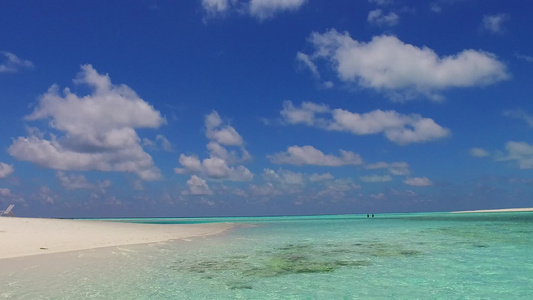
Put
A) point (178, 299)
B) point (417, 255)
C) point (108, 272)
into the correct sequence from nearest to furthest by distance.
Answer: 1. point (178, 299)
2. point (108, 272)
3. point (417, 255)

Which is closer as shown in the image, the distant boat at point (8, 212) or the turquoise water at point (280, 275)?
the turquoise water at point (280, 275)

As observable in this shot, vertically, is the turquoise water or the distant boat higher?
the distant boat

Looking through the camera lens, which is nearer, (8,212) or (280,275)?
(280,275)

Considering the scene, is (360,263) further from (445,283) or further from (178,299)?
(178,299)

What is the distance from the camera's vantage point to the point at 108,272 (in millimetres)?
15203

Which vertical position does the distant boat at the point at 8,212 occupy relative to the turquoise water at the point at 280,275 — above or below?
above

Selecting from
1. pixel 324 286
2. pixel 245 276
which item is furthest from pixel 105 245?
pixel 324 286

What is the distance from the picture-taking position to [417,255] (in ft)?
62.8

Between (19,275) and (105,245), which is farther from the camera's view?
(105,245)

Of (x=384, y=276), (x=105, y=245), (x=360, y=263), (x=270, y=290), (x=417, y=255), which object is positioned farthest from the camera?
(x=105, y=245)

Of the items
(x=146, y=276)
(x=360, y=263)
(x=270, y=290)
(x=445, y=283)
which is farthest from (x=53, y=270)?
(x=445, y=283)

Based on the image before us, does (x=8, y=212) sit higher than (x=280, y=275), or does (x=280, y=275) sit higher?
(x=8, y=212)

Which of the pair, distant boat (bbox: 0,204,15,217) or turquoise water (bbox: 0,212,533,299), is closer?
turquoise water (bbox: 0,212,533,299)

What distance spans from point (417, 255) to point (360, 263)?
4.04 metres
